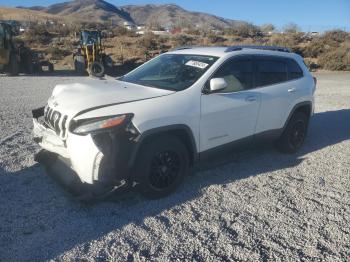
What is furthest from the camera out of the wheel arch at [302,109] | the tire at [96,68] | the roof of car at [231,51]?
the tire at [96,68]

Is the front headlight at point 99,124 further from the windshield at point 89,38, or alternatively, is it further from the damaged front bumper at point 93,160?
the windshield at point 89,38

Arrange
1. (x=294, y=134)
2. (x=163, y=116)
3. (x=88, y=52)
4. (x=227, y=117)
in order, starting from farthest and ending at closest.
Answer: (x=88, y=52) → (x=294, y=134) → (x=227, y=117) → (x=163, y=116)

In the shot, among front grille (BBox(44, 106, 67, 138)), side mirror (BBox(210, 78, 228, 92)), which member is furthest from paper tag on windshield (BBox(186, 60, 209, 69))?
front grille (BBox(44, 106, 67, 138))

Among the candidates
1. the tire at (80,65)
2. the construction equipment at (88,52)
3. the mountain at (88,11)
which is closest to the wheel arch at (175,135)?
the construction equipment at (88,52)

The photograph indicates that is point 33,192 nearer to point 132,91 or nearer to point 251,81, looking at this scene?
point 132,91

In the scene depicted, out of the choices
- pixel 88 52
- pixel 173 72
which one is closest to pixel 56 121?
pixel 173 72

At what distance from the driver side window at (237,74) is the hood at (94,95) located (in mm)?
921

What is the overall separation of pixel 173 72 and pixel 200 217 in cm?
206

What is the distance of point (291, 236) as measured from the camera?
3.76 meters

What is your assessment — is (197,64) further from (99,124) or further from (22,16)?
(22,16)

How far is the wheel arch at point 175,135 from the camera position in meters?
4.00

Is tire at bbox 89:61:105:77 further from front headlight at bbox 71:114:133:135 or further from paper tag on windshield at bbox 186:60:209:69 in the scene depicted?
front headlight at bbox 71:114:133:135

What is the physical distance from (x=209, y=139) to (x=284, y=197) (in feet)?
3.90

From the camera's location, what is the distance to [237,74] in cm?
515
